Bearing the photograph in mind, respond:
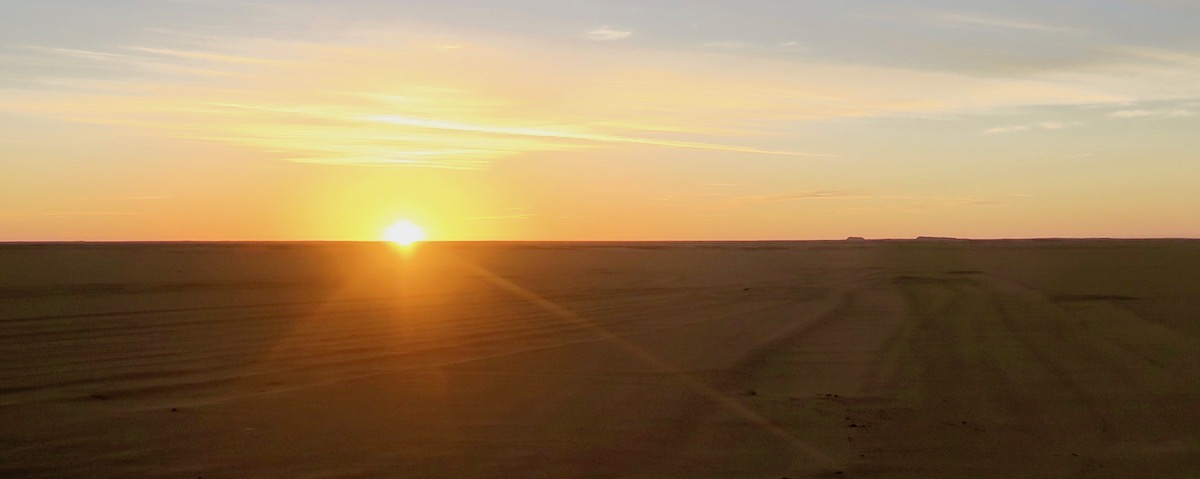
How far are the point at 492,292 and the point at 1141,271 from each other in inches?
534

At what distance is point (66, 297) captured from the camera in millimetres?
11781

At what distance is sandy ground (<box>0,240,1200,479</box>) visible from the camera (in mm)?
4520

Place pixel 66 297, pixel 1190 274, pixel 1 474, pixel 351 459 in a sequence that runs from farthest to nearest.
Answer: pixel 1190 274 → pixel 66 297 → pixel 351 459 → pixel 1 474

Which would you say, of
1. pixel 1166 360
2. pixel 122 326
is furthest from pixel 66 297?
pixel 1166 360

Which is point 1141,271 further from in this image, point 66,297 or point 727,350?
point 66,297

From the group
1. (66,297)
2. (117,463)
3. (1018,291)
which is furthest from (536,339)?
(1018,291)

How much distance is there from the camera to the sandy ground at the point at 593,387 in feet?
14.8

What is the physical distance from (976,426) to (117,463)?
4448 mm

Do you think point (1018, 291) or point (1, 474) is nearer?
point (1, 474)

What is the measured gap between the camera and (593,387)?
630 centimetres

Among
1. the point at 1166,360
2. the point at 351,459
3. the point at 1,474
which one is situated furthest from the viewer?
the point at 1166,360

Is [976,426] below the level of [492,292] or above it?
below

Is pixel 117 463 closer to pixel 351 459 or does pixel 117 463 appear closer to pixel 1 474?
pixel 1 474

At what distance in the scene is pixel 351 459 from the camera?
4.47 metres
